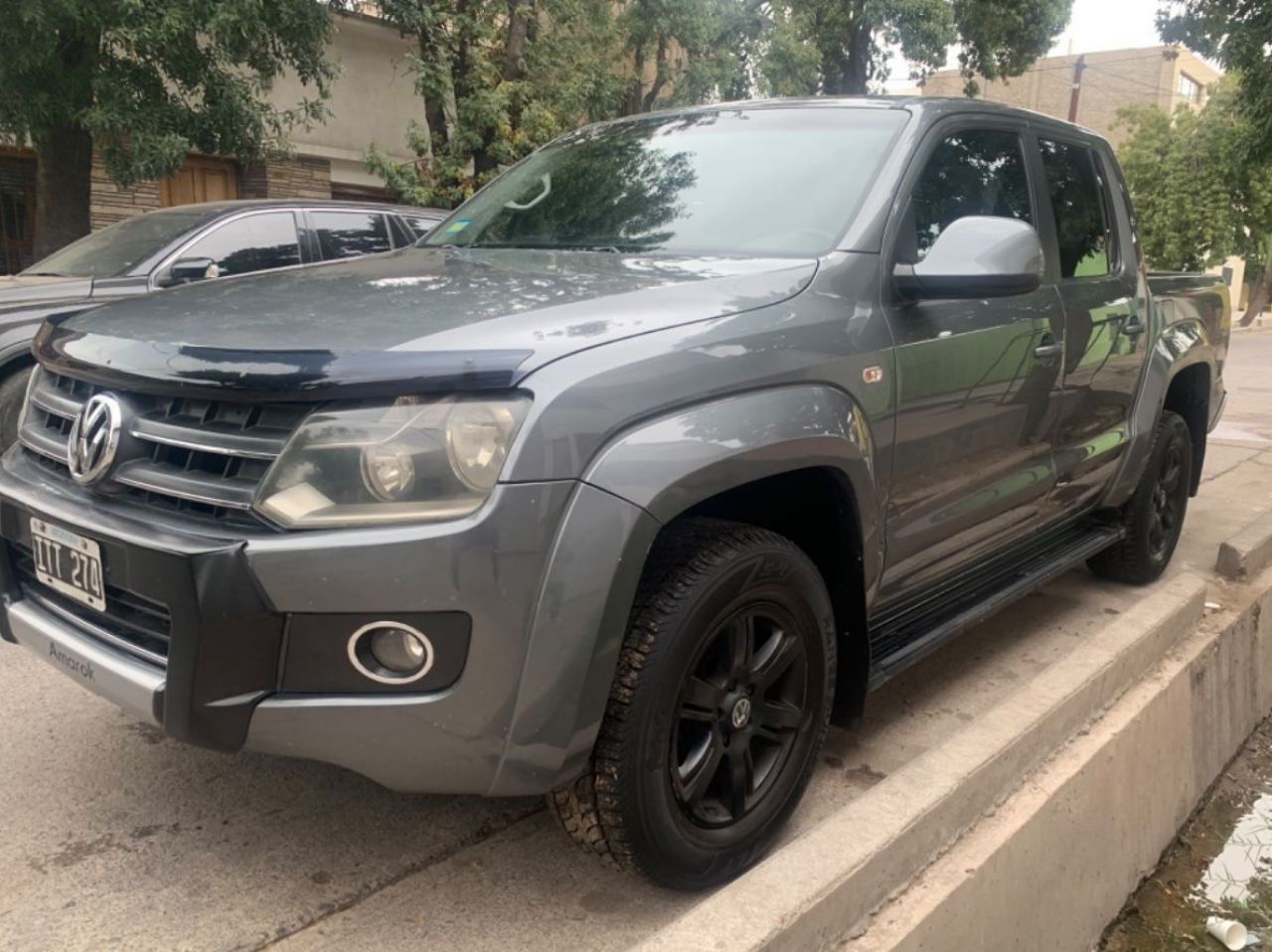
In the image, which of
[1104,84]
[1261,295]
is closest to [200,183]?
[1261,295]

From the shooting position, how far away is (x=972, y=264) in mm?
2680

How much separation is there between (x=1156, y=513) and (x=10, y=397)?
5.09 meters

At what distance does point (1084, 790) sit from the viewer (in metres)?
2.89

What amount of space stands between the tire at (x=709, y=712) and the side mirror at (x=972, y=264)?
2.59 feet

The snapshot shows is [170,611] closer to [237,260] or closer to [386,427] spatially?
[386,427]

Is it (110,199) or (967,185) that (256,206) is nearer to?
(967,185)

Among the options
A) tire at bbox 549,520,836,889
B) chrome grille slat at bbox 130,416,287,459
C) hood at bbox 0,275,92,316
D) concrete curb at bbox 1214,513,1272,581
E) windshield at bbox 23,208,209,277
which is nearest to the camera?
chrome grille slat at bbox 130,416,287,459

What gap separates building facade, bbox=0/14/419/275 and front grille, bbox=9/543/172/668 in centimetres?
1062

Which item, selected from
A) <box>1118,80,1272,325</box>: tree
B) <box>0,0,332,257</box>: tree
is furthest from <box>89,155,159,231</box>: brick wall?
<box>1118,80,1272,325</box>: tree

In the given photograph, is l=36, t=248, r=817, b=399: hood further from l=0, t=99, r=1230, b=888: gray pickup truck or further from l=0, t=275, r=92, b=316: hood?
l=0, t=275, r=92, b=316: hood

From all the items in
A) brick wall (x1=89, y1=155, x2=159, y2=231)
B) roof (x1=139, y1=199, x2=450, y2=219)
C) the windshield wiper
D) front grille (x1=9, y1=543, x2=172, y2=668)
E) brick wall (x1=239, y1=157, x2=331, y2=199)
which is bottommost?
front grille (x1=9, y1=543, x2=172, y2=668)

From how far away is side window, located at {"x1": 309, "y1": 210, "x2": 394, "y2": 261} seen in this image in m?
6.39

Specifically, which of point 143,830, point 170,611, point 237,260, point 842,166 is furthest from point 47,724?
point 237,260

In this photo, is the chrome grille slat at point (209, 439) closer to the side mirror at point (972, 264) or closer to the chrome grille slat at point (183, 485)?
the chrome grille slat at point (183, 485)
